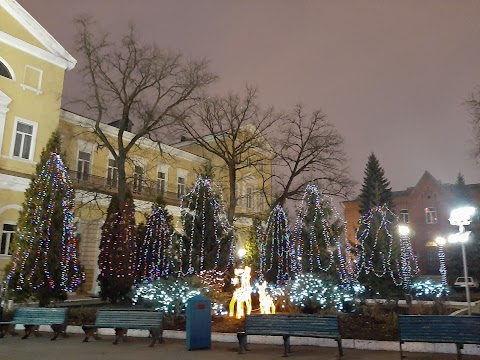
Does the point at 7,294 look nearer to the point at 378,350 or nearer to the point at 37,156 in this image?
the point at 37,156

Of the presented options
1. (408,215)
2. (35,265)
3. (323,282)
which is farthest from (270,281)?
(408,215)

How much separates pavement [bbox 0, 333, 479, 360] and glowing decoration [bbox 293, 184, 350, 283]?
18.5ft

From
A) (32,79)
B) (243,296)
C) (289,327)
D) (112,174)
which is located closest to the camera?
(289,327)

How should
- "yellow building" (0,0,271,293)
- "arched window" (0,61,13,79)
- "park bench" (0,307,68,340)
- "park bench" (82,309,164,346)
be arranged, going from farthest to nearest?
1. "arched window" (0,61,13,79)
2. "yellow building" (0,0,271,293)
3. "park bench" (0,307,68,340)
4. "park bench" (82,309,164,346)

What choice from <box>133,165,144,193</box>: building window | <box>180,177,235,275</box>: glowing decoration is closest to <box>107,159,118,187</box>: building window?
<box>133,165,144,193</box>: building window

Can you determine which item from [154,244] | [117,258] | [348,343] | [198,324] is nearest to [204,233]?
[154,244]

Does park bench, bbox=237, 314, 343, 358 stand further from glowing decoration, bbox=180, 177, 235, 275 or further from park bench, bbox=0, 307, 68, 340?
glowing decoration, bbox=180, 177, 235, 275

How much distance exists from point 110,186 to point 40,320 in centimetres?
1816

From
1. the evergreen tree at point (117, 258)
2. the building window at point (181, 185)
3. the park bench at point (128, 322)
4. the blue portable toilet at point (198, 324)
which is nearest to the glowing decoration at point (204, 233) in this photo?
the evergreen tree at point (117, 258)

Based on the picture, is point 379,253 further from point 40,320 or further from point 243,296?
point 40,320

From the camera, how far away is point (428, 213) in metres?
48.7

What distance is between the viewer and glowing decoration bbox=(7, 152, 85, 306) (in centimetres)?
1700

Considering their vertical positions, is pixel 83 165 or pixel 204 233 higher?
pixel 83 165

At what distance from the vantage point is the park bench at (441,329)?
8422 millimetres
